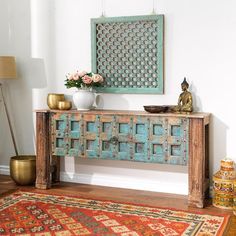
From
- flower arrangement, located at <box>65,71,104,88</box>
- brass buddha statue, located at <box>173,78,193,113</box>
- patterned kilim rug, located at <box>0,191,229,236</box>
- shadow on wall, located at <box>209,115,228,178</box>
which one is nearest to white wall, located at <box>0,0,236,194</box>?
shadow on wall, located at <box>209,115,228,178</box>

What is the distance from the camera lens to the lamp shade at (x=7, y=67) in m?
4.65

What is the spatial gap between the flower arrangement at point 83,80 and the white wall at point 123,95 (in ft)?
0.80

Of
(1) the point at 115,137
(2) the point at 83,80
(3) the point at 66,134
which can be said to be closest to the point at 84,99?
(2) the point at 83,80

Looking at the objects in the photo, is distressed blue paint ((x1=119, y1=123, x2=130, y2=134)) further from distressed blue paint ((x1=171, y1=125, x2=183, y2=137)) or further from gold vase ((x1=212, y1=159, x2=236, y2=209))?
gold vase ((x1=212, y1=159, x2=236, y2=209))

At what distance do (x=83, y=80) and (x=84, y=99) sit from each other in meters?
0.21

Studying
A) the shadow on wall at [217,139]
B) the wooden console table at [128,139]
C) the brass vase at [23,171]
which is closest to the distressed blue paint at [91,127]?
the wooden console table at [128,139]

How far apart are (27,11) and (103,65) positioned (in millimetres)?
1238

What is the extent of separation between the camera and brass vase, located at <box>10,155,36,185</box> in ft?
15.2

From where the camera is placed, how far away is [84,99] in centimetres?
443

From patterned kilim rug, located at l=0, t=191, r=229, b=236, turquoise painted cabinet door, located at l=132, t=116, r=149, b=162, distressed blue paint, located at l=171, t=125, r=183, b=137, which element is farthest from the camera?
turquoise painted cabinet door, located at l=132, t=116, r=149, b=162

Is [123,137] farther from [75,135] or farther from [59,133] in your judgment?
[59,133]

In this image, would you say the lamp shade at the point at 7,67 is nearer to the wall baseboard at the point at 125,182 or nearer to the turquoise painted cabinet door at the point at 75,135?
the turquoise painted cabinet door at the point at 75,135

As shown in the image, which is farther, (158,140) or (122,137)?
(122,137)

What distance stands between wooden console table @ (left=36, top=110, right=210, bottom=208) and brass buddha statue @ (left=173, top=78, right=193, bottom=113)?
15cm
